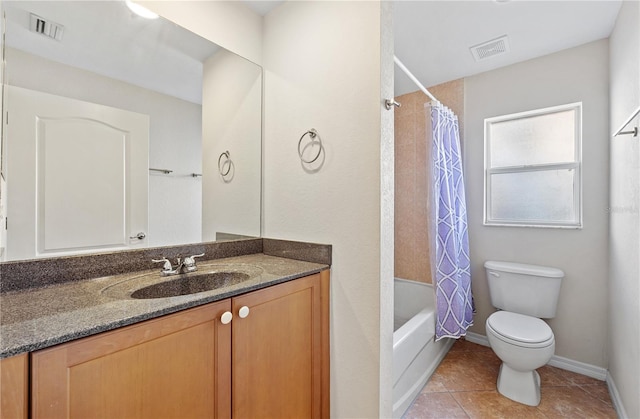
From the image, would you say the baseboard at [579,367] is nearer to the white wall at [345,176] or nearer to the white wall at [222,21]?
the white wall at [345,176]

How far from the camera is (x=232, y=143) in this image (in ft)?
5.29

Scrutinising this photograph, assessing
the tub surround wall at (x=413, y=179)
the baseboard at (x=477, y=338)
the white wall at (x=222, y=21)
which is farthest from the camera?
the tub surround wall at (x=413, y=179)

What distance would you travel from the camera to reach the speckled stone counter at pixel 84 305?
1.99ft

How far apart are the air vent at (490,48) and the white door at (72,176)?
7.20 ft

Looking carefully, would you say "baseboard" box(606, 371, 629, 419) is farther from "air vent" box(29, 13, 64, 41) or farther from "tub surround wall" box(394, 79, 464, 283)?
"air vent" box(29, 13, 64, 41)

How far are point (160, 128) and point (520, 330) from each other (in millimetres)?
2372

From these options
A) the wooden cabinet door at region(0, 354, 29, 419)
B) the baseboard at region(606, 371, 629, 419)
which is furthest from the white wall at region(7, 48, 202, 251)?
the baseboard at region(606, 371, 629, 419)

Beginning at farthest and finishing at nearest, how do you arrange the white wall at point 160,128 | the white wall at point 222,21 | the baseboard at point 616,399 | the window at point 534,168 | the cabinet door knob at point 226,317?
the window at point 534,168, the baseboard at point 616,399, the white wall at point 222,21, the white wall at point 160,128, the cabinet door knob at point 226,317

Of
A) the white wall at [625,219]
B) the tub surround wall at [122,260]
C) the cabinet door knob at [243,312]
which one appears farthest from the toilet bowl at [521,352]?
the cabinet door knob at [243,312]

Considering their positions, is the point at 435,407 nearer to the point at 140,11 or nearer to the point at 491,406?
the point at 491,406

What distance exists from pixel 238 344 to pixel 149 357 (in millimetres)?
279

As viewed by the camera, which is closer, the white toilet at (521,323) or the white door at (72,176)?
the white door at (72,176)

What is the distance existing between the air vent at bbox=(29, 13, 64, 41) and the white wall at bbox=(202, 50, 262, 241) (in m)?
0.58

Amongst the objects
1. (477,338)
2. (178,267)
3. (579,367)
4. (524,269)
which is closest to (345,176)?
(178,267)
